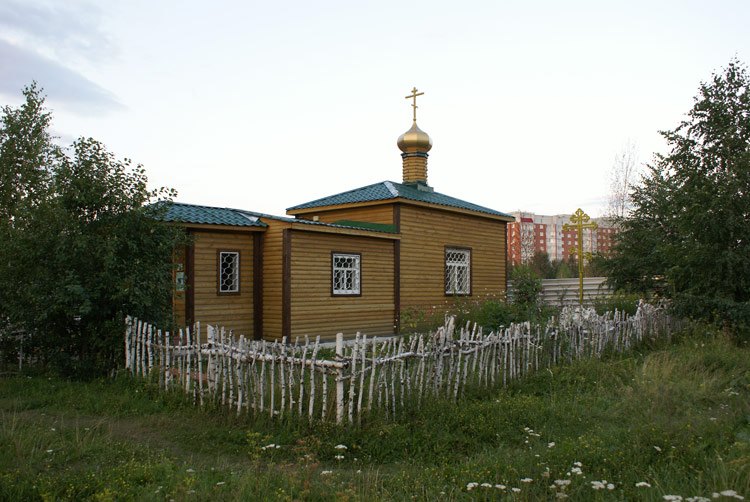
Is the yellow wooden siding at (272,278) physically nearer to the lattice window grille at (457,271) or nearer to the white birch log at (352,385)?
the lattice window grille at (457,271)

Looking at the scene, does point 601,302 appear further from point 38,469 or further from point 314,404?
point 38,469

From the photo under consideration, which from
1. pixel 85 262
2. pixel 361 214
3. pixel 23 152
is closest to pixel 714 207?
pixel 361 214

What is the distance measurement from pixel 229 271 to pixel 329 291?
2408 millimetres

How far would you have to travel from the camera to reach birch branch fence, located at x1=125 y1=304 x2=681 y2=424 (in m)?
6.01

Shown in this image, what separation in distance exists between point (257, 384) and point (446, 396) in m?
2.26

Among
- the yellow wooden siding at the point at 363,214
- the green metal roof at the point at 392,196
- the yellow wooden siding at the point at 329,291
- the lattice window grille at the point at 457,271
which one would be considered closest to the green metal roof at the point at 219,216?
the yellow wooden siding at the point at 329,291

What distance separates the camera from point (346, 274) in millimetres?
14297

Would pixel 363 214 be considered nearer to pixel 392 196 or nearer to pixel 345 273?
pixel 392 196

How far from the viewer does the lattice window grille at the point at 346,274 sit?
14016 millimetres

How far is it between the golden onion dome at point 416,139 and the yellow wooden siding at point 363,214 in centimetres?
388

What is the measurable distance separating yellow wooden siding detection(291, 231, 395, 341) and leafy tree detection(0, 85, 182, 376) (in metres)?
4.05

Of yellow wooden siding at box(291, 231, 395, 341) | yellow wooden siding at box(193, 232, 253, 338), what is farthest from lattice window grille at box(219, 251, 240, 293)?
yellow wooden siding at box(291, 231, 395, 341)

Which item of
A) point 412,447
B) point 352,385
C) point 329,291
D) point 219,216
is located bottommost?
point 412,447

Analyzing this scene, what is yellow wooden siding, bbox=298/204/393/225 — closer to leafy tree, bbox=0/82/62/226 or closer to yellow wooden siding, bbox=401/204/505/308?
yellow wooden siding, bbox=401/204/505/308
